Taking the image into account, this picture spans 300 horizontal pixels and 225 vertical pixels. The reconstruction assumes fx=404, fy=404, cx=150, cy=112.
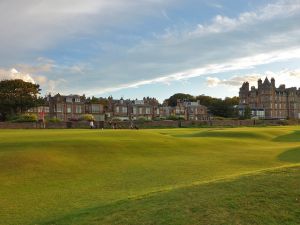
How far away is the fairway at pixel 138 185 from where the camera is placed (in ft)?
35.3

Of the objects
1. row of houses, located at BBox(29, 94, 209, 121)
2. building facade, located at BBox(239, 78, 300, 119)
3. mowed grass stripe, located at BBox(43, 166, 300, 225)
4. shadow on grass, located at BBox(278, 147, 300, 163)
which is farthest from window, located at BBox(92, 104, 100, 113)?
mowed grass stripe, located at BBox(43, 166, 300, 225)

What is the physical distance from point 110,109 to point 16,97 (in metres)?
56.4

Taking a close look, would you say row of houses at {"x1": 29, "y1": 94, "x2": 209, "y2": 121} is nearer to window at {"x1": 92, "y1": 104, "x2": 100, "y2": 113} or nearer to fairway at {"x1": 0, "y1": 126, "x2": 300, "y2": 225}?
window at {"x1": 92, "y1": 104, "x2": 100, "y2": 113}

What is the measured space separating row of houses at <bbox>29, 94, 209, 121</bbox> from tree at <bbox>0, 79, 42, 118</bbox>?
16.8 meters

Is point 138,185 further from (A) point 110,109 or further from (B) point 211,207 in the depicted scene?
(A) point 110,109

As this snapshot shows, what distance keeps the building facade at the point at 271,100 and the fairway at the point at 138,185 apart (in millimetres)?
138970

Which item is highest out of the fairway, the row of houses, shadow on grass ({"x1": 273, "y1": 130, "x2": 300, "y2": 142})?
the row of houses

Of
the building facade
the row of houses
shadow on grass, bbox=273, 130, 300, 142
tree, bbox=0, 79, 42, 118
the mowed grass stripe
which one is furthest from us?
the building facade

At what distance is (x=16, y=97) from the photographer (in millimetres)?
94438

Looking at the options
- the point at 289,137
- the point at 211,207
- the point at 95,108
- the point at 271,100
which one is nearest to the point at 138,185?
the point at 211,207

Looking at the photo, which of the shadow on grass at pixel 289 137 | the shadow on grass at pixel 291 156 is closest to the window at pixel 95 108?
the shadow on grass at pixel 289 137

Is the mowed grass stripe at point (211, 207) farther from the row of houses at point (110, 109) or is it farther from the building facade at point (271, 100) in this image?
the building facade at point (271, 100)

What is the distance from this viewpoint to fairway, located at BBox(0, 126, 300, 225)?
424 inches

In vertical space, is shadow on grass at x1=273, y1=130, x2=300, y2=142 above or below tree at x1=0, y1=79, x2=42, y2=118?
below
